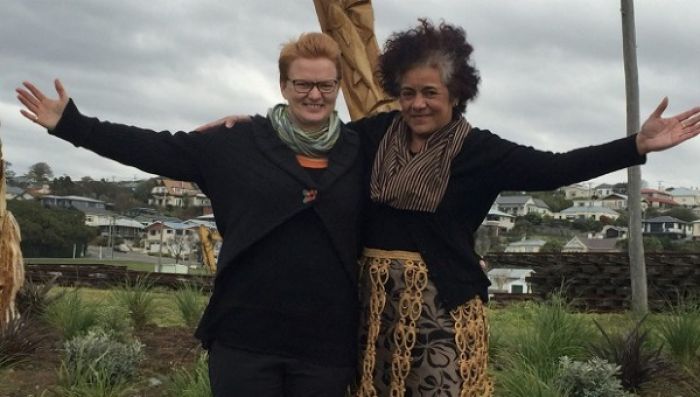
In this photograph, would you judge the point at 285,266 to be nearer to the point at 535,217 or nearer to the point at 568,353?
the point at 568,353

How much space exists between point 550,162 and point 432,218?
388mm

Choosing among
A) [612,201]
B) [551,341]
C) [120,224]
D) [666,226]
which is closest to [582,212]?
[666,226]

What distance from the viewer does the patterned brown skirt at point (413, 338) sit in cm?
240

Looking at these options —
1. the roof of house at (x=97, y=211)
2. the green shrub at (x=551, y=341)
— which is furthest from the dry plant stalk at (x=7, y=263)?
the roof of house at (x=97, y=211)

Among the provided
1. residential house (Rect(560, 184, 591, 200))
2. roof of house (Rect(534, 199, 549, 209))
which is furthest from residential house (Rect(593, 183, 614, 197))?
roof of house (Rect(534, 199, 549, 209))

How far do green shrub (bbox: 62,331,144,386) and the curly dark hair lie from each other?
308cm

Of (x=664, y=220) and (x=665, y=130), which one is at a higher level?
(x=664, y=220)

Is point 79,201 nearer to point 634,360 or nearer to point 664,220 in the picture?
point 664,220

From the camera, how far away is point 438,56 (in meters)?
2.43

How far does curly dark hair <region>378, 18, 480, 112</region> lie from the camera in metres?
2.43

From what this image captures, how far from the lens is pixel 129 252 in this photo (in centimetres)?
5369

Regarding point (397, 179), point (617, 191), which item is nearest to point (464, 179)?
point (397, 179)

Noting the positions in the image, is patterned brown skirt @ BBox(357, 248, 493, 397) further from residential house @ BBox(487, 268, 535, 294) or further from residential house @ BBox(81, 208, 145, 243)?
residential house @ BBox(81, 208, 145, 243)

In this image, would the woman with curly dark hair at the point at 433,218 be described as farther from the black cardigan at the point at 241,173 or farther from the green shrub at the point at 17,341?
the green shrub at the point at 17,341
